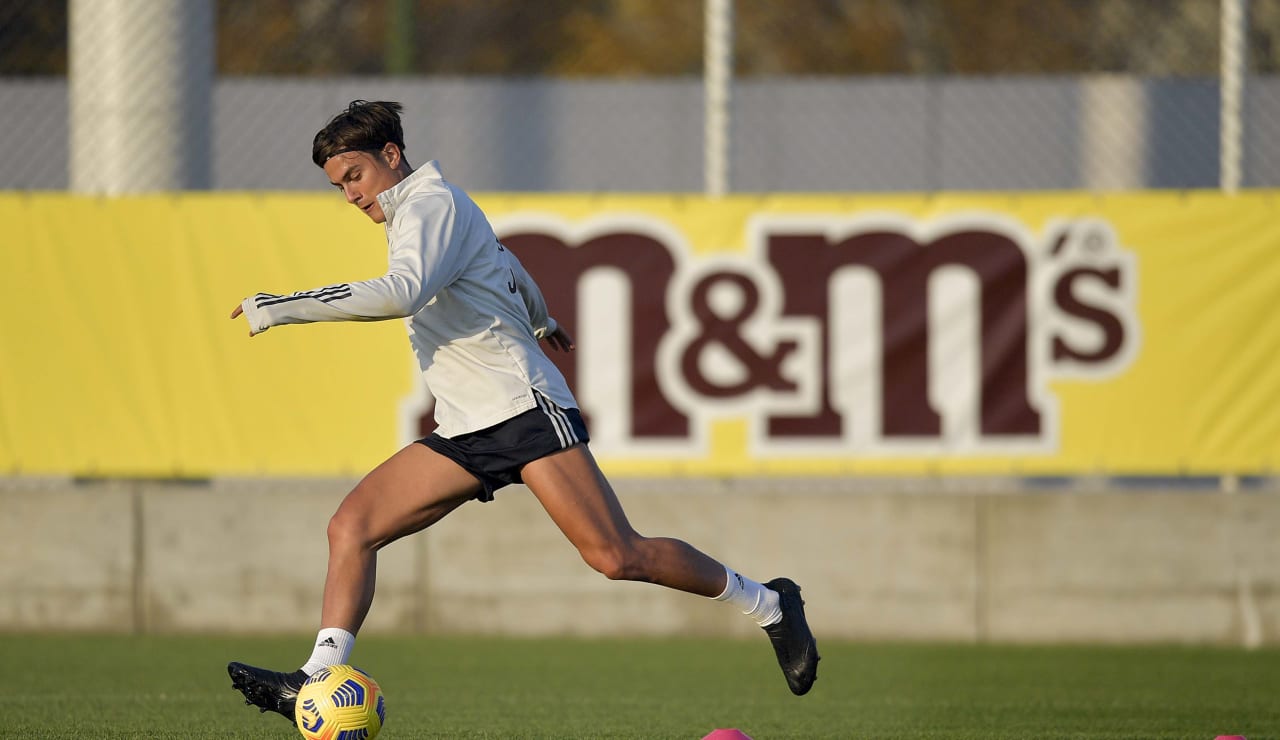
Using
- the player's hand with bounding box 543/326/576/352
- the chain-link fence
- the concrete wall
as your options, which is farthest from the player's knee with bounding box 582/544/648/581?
the chain-link fence

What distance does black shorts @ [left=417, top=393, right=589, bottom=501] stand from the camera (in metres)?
6.10

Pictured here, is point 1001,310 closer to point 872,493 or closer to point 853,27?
point 872,493

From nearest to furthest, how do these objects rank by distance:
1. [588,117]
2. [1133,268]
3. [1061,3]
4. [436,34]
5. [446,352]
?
[446,352] → [1133,268] → [588,117] → [1061,3] → [436,34]

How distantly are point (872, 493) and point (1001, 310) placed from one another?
1272 mm

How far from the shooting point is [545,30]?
29.1 m

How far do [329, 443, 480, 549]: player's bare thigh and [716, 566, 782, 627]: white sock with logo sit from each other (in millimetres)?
979

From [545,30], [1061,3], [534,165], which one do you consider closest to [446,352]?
[534,165]

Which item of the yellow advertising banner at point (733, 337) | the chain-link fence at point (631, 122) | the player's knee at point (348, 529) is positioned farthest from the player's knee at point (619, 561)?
the chain-link fence at point (631, 122)

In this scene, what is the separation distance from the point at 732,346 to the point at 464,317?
172 inches

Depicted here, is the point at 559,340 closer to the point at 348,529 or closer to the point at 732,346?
the point at 348,529

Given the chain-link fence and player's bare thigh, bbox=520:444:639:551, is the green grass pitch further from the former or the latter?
the chain-link fence

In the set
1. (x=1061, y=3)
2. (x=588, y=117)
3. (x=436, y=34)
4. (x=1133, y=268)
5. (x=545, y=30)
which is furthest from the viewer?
(x=545, y=30)

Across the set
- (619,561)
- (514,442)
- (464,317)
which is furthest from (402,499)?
(619,561)

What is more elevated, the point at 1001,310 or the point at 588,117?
the point at 588,117
